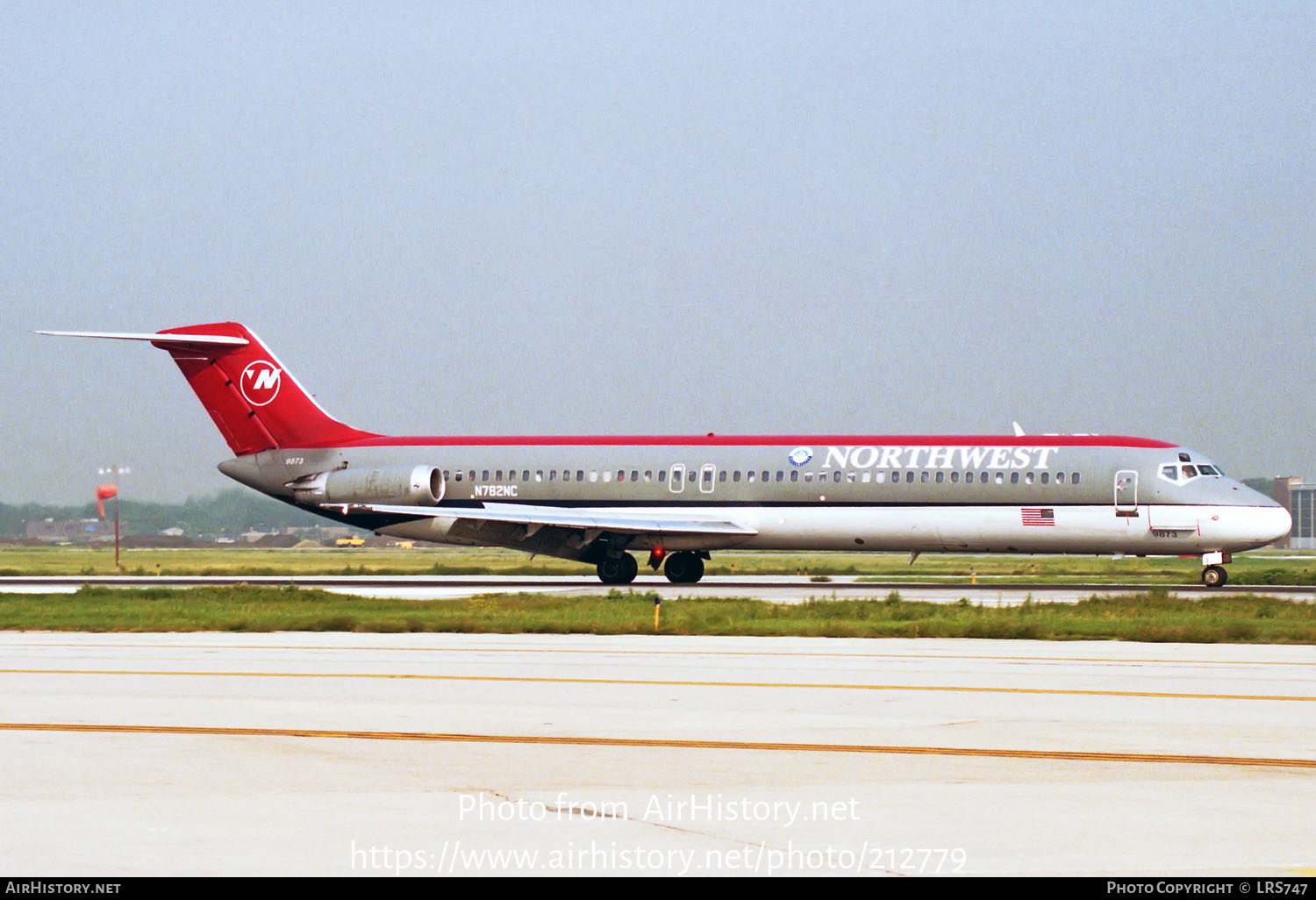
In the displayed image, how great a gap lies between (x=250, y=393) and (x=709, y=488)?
48.2 ft

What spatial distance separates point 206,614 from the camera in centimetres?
2970

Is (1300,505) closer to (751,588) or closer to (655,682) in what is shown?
(751,588)

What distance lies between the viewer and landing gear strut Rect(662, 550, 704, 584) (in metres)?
45.6

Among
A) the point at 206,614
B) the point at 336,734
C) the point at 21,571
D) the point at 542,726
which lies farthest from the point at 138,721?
the point at 21,571

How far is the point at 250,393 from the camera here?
159 feet

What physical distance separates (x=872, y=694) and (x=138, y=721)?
6858 mm

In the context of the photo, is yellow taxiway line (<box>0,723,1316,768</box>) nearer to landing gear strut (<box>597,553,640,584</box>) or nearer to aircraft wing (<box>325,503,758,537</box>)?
aircraft wing (<box>325,503,758,537</box>)

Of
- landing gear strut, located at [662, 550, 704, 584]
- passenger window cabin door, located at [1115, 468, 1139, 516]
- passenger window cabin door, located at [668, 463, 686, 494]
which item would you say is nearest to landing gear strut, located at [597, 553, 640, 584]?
landing gear strut, located at [662, 550, 704, 584]

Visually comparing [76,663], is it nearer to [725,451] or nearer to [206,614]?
[206,614]

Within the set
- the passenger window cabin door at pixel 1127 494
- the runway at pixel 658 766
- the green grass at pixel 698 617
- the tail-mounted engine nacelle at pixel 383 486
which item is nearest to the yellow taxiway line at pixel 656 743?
the runway at pixel 658 766

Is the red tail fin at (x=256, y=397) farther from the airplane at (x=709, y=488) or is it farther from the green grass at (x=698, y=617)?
the green grass at (x=698, y=617)

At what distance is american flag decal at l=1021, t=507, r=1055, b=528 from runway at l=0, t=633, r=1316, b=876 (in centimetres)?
2062

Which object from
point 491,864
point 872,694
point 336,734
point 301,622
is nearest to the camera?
point 491,864

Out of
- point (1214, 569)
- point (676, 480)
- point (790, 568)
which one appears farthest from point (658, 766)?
point (790, 568)
